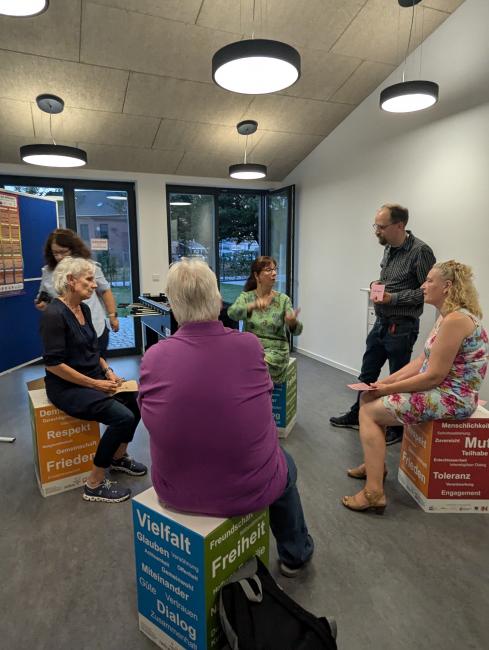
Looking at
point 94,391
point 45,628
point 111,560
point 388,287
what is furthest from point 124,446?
point 388,287

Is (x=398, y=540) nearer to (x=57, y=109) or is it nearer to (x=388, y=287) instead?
(x=388, y=287)

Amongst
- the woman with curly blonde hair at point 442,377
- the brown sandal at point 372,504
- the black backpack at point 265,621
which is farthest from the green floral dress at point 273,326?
the black backpack at point 265,621

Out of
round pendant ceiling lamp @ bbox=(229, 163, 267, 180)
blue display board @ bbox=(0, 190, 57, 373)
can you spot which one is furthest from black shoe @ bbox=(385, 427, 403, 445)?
blue display board @ bbox=(0, 190, 57, 373)

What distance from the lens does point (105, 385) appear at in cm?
228

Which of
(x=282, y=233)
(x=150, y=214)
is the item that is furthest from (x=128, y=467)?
(x=282, y=233)

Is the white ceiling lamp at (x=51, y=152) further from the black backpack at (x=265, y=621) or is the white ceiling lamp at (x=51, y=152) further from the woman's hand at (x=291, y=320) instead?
the black backpack at (x=265, y=621)

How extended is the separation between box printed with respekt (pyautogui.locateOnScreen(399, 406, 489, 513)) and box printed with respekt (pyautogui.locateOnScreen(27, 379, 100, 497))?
1827mm

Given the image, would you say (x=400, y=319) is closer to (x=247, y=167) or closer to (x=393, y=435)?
(x=393, y=435)

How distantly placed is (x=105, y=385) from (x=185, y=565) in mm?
1229

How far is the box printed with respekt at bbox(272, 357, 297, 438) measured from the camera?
2934mm

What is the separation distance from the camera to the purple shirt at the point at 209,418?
3.98ft

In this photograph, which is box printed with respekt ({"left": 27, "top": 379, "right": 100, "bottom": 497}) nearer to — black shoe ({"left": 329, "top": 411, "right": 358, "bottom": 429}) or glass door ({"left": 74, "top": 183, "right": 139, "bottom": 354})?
black shoe ({"left": 329, "top": 411, "right": 358, "bottom": 429})

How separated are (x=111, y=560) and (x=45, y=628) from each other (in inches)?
14.3

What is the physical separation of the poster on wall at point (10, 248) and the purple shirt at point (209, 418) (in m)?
2.53
